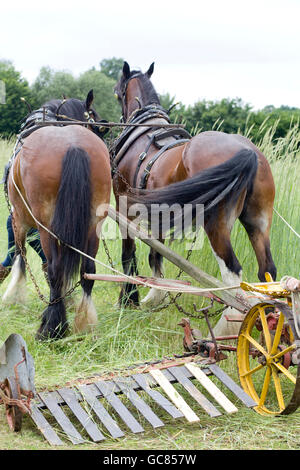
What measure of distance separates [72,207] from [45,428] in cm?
160

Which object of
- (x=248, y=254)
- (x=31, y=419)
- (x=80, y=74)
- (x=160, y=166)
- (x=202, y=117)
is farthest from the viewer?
(x=80, y=74)

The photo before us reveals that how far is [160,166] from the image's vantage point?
475 centimetres

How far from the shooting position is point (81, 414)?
3.10m

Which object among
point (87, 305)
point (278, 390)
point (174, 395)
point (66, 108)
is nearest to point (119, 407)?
point (174, 395)

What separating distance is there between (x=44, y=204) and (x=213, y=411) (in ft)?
6.25

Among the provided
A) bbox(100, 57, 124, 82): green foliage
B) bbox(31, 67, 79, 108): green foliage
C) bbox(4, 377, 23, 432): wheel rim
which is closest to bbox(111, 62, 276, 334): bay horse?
bbox(4, 377, 23, 432): wheel rim

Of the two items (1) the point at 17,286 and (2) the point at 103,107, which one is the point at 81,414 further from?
(2) the point at 103,107

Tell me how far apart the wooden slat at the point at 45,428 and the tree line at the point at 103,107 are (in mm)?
5913

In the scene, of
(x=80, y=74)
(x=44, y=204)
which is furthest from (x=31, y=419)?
(x=80, y=74)

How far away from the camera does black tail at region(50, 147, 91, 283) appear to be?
4.08 metres

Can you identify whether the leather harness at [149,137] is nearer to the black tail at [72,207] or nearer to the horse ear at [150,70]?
the horse ear at [150,70]

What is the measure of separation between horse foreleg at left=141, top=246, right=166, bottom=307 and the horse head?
4.90 ft

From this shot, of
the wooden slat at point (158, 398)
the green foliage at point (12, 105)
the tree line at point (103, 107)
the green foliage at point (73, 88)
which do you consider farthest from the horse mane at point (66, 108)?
the green foliage at point (73, 88)
